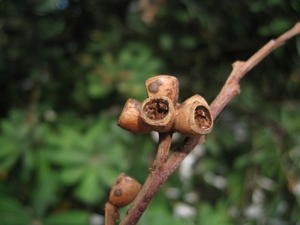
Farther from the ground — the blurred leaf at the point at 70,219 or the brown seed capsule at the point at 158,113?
the blurred leaf at the point at 70,219

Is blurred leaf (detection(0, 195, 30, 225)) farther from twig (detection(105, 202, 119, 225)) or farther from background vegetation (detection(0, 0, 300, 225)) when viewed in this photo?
twig (detection(105, 202, 119, 225))

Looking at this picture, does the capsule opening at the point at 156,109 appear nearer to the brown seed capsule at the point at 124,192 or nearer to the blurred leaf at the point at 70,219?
the brown seed capsule at the point at 124,192

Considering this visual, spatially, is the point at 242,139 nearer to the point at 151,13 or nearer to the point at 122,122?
the point at 151,13

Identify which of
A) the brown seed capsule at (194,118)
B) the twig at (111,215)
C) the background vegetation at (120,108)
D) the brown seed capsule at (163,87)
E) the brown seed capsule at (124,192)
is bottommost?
the twig at (111,215)

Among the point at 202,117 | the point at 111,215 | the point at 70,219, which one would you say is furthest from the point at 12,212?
the point at 202,117

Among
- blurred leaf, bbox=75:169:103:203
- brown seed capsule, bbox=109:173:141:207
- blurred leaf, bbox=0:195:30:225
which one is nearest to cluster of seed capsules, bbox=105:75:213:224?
brown seed capsule, bbox=109:173:141:207

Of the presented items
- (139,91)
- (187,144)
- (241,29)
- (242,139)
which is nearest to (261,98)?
(242,139)

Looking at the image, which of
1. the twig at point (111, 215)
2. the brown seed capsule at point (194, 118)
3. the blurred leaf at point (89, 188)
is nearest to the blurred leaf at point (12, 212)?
the blurred leaf at point (89, 188)
